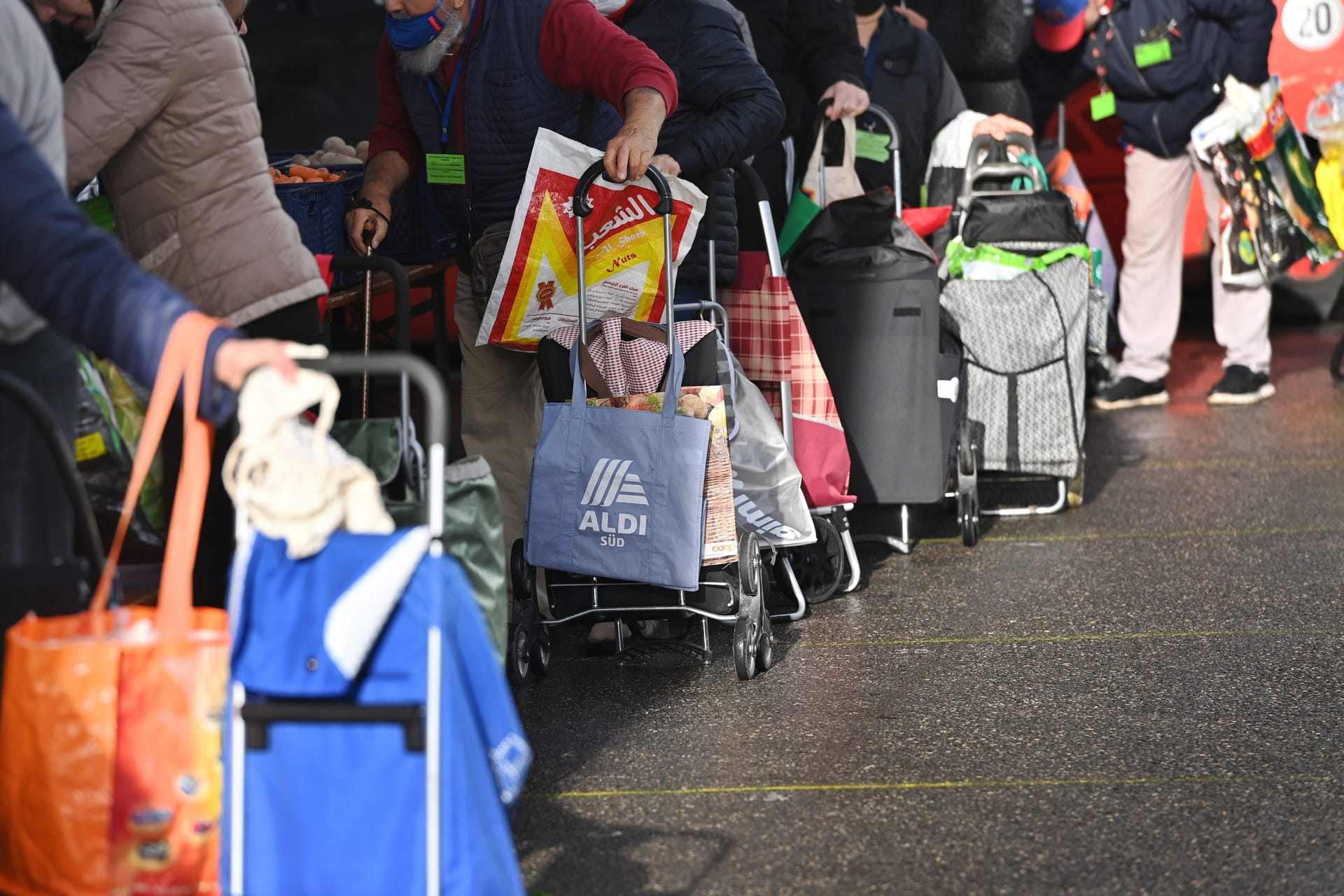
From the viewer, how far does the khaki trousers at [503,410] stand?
187 inches

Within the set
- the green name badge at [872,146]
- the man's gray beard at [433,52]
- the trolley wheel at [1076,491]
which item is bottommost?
the trolley wheel at [1076,491]

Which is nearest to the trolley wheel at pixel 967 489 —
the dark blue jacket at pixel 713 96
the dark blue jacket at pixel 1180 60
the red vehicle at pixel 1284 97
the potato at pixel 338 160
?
the dark blue jacket at pixel 713 96

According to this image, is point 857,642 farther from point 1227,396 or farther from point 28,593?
point 1227,396

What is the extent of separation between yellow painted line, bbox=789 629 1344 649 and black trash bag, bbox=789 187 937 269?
4.90ft

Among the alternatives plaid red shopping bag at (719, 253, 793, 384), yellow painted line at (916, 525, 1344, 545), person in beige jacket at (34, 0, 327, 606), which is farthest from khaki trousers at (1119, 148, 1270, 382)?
person in beige jacket at (34, 0, 327, 606)

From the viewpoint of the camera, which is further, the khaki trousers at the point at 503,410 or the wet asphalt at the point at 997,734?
the khaki trousers at the point at 503,410

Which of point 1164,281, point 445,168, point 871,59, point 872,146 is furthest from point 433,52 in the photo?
point 1164,281

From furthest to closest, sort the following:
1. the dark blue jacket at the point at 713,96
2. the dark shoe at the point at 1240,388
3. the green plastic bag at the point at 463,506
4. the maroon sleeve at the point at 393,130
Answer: the dark shoe at the point at 1240,388
the dark blue jacket at the point at 713,96
the maroon sleeve at the point at 393,130
the green plastic bag at the point at 463,506

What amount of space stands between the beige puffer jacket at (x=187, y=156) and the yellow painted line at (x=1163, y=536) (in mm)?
3217

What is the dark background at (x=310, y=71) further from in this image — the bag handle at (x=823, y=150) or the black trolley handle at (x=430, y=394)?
the black trolley handle at (x=430, y=394)

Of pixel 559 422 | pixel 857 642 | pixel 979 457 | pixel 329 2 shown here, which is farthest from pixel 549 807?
pixel 329 2

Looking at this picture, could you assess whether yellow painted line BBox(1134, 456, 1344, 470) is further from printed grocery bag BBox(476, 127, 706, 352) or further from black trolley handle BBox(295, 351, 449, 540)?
black trolley handle BBox(295, 351, 449, 540)

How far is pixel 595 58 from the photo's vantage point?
13.7 feet

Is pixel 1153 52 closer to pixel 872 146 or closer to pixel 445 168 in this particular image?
pixel 872 146
